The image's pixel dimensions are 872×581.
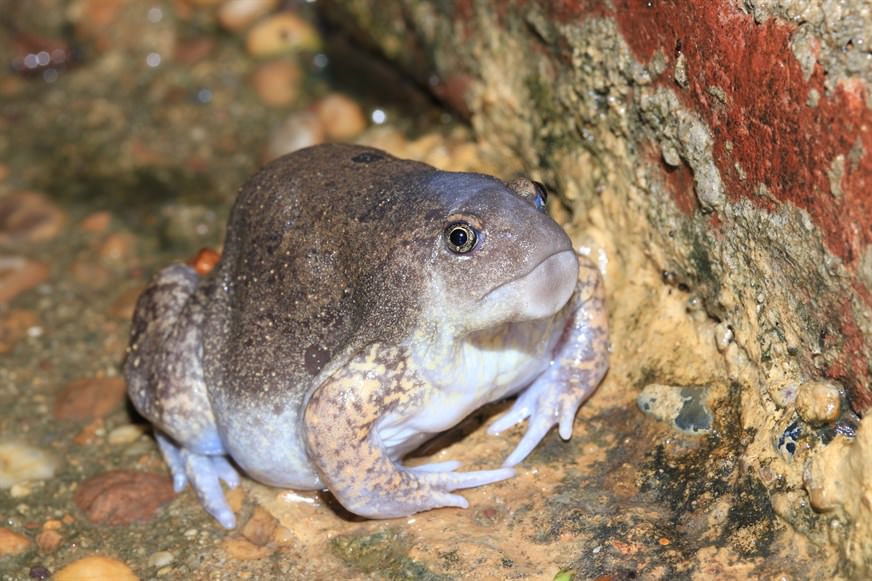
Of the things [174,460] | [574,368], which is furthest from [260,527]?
[574,368]

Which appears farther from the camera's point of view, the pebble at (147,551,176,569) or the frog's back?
the pebble at (147,551,176,569)

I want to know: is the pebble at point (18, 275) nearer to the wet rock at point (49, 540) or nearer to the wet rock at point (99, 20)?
the wet rock at point (49, 540)

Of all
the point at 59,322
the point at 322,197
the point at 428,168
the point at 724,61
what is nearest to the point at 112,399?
the point at 59,322

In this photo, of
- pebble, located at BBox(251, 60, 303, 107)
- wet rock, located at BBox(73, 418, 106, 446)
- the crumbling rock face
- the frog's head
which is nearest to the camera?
the crumbling rock face

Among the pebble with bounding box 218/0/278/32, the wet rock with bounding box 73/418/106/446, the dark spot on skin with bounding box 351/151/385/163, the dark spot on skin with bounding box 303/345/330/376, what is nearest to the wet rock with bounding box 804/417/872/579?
the dark spot on skin with bounding box 303/345/330/376

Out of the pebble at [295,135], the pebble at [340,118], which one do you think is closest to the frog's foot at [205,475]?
the pebble at [295,135]

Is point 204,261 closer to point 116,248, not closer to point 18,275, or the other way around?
point 116,248

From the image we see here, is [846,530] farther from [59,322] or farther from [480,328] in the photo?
[59,322]

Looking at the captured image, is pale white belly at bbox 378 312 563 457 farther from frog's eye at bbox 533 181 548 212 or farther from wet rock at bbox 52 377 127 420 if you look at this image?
wet rock at bbox 52 377 127 420
